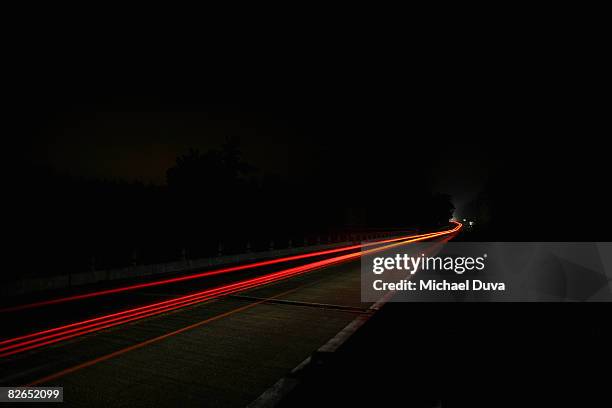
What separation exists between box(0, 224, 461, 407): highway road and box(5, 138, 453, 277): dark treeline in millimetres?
6698

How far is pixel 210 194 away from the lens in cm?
6669

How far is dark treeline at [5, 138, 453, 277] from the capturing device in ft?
67.7

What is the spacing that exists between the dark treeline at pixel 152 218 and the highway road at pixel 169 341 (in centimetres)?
670

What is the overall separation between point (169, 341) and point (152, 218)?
30.1 meters

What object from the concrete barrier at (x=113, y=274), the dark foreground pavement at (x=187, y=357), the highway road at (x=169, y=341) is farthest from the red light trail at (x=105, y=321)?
the concrete barrier at (x=113, y=274)

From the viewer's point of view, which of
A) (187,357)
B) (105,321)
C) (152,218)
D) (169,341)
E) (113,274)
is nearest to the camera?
(187,357)

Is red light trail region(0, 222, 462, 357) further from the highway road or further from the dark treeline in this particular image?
the dark treeline

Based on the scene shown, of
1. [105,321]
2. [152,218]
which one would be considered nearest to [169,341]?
[105,321]

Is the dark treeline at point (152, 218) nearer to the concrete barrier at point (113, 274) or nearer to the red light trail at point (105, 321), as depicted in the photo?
the concrete barrier at point (113, 274)

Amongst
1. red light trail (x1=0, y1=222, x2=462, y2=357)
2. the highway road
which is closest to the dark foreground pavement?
the highway road

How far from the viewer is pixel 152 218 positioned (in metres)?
36.1

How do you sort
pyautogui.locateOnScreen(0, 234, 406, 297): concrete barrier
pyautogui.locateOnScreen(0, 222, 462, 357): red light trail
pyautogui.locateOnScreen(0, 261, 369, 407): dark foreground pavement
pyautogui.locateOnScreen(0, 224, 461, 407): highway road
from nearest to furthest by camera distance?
pyautogui.locateOnScreen(0, 261, 369, 407): dark foreground pavement < pyautogui.locateOnScreen(0, 224, 461, 407): highway road < pyautogui.locateOnScreen(0, 222, 462, 357): red light trail < pyautogui.locateOnScreen(0, 234, 406, 297): concrete barrier

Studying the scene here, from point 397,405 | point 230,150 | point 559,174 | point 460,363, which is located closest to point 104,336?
point 397,405

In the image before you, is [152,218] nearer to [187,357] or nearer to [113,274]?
[113,274]
